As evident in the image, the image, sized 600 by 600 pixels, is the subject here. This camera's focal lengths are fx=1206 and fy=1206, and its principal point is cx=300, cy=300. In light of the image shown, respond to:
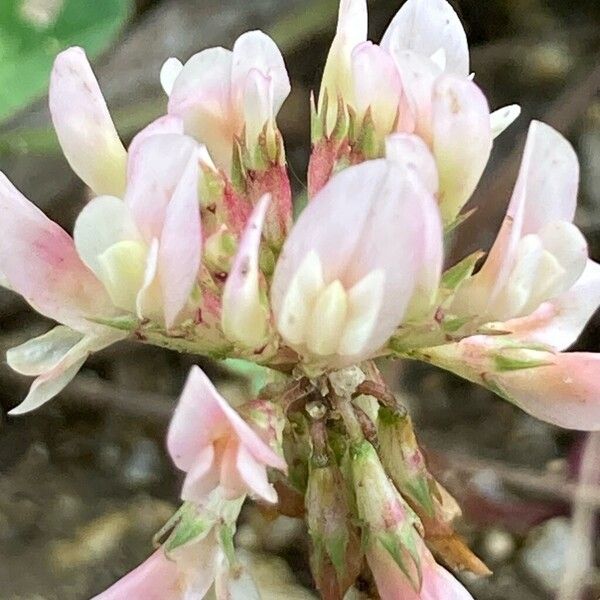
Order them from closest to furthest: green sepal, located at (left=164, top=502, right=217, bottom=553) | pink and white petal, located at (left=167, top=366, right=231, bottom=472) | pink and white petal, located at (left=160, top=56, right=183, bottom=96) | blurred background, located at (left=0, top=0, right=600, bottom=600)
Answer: pink and white petal, located at (left=167, top=366, right=231, bottom=472)
green sepal, located at (left=164, top=502, right=217, bottom=553)
pink and white petal, located at (left=160, top=56, right=183, bottom=96)
blurred background, located at (left=0, top=0, right=600, bottom=600)

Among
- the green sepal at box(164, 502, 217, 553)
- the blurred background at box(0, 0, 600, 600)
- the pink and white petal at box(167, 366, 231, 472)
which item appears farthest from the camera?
the blurred background at box(0, 0, 600, 600)

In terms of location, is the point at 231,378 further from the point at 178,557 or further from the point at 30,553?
the point at 178,557

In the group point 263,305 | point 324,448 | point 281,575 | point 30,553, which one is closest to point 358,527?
point 324,448

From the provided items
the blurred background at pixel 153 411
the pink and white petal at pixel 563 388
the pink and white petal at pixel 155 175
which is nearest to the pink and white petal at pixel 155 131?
the pink and white petal at pixel 155 175

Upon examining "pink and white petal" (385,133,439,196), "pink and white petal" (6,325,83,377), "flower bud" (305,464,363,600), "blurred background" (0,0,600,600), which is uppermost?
"pink and white petal" (385,133,439,196)

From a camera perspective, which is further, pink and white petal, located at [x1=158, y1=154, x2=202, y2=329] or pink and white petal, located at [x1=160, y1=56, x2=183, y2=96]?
pink and white petal, located at [x1=160, y1=56, x2=183, y2=96]

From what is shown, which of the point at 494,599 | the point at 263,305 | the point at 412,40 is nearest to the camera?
the point at 263,305

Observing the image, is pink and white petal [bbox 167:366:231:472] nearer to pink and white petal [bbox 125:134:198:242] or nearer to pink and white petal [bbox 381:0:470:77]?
pink and white petal [bbox 125:134:198:242]

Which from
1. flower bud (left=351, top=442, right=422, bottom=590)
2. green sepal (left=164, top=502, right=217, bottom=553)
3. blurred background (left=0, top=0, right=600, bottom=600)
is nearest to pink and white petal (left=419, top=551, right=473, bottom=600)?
flower bud (left=351, top=442, right=422, bottom=590)
